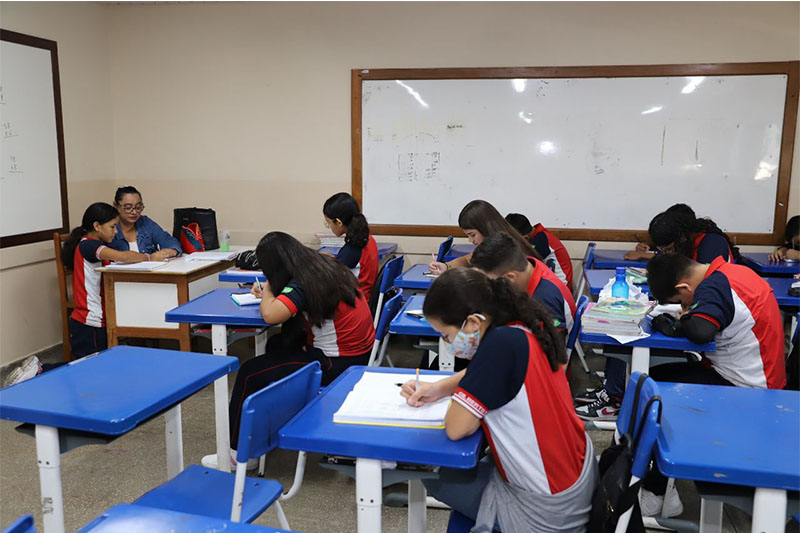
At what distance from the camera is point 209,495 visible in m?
1.79

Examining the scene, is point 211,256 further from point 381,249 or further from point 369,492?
point 369,492

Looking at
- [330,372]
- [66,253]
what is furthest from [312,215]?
[330,372]

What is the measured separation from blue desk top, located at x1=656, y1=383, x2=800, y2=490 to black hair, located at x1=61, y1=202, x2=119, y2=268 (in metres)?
3.39

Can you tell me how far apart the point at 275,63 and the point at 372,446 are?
447 cm

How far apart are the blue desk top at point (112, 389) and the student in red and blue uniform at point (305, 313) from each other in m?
0.60

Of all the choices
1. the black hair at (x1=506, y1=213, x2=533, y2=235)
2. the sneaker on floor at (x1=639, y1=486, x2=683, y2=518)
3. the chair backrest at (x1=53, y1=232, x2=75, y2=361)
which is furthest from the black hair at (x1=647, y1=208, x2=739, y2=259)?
the chair backrest at (x1=53, y1=232, x2=75, y2=361)

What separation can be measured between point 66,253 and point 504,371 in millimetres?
3629

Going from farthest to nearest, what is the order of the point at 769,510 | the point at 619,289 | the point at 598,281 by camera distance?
the point at 598,281, the point at 619,289, the point at 769,510

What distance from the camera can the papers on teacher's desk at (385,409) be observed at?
1.58 metres

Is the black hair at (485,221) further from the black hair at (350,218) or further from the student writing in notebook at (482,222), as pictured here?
the black hair at (350,218)

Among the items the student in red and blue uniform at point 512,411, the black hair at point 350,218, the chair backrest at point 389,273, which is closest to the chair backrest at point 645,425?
the student in red and blue uniform at point 512,411

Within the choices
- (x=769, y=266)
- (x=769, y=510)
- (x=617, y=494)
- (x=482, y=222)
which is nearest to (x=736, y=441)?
(x=769, y=510)

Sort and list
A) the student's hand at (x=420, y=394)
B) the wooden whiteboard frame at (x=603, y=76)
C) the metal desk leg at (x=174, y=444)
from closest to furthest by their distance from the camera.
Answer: the student's hand at (x=420, y=394) → the metal desk leg at (x=174, y=444) → the wooden whiteboard frame at (x=603, y=76)

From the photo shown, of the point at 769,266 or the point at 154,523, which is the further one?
the point at 769,266
